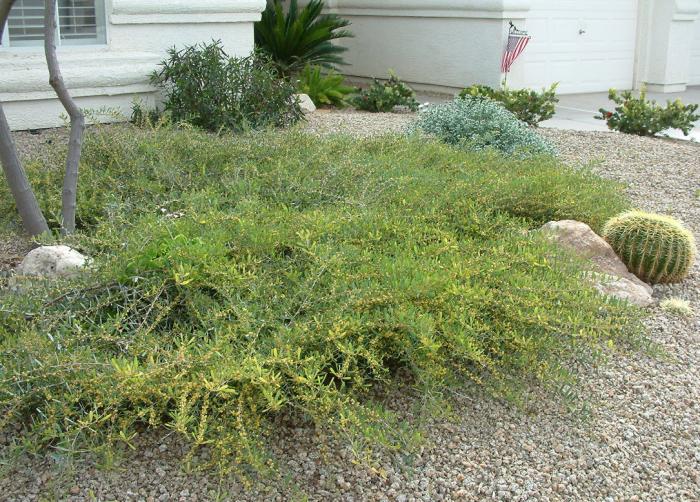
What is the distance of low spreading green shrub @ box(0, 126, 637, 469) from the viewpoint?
9.21 feet

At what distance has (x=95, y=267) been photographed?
Answer: 3.48 m

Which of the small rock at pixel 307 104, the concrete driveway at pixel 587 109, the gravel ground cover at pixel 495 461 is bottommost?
the gravel ground cover at pixel 495 461

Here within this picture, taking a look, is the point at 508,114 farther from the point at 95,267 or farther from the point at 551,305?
the point at 95,267

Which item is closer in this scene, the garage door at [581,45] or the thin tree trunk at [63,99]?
the thin tree trunk at [63,99]

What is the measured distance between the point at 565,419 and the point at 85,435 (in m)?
1.73

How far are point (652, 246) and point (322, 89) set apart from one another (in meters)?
6.00

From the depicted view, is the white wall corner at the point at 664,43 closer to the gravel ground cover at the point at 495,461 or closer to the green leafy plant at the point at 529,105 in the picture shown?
the green leafy plant at the point at 529,105

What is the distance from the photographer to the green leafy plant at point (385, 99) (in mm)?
9664

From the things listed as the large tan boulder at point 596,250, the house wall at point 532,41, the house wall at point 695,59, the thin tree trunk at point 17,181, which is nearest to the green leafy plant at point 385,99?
the house wall at point 532,41

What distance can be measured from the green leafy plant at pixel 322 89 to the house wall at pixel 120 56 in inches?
46.5

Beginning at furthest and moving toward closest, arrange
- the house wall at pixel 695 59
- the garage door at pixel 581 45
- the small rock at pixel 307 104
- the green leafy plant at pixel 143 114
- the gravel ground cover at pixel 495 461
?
the house wall at pixel 695 59, the garage door at pixel 581 45, the small rock at pixel 307 104, the green leafy plant at pixel 143 114, the gravel ground cover at pixel 495 461

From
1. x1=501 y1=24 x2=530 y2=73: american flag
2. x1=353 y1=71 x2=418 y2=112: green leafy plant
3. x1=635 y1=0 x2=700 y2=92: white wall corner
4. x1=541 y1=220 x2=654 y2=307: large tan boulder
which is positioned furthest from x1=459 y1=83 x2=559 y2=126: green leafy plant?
x1=635 y1=0 x2=700 y2=92: white wall corner

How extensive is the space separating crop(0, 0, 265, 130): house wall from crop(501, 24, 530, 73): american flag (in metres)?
3.85

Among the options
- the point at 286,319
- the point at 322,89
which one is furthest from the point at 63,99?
the point at 322,89
